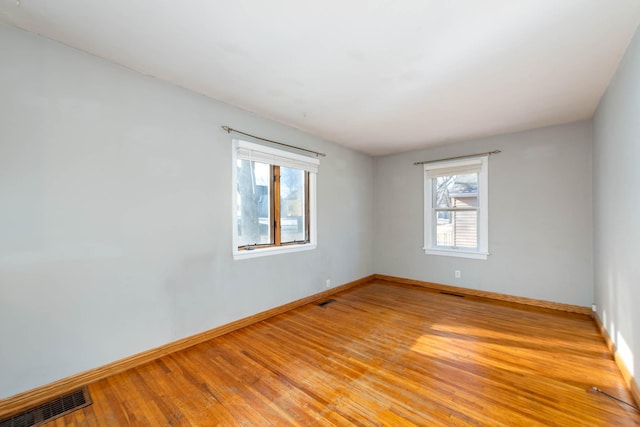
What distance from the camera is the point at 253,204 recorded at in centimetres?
335

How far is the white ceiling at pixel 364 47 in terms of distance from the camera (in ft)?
5.37

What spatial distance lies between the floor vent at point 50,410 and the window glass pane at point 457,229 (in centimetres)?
475

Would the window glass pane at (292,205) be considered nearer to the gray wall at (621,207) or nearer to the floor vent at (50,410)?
the floor vent at (50,410)

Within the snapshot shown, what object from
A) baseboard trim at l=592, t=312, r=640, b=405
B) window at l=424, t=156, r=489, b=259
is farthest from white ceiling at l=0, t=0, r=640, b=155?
baseboard trim at l=592, t=312, r=640, b=405

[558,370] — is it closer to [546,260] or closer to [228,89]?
[546,260]

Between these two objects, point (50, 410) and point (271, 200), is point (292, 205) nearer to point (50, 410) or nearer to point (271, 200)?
point (271, 200)

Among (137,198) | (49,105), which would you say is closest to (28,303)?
(137,198)

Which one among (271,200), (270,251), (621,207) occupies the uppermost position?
(271,200)

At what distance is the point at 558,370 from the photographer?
2197mm

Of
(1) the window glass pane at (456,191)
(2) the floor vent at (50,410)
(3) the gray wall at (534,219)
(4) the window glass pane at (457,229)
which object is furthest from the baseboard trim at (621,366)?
(2) the floor vent at (50,410)

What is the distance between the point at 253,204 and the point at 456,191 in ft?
10.9

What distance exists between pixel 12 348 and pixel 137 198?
1.26 meters

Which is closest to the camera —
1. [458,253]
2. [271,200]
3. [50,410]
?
[50,410]

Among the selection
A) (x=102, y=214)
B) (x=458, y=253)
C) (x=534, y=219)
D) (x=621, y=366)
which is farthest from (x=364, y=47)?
(x=458, y=253)
